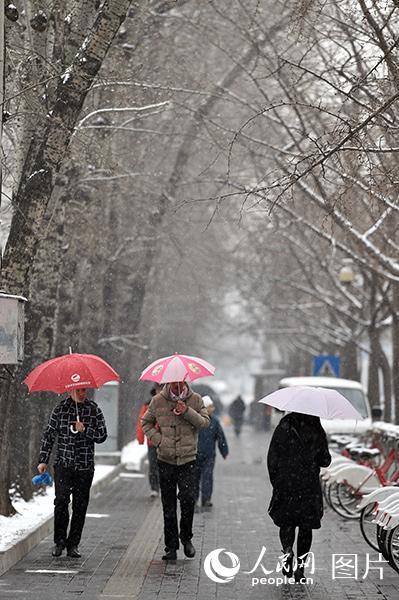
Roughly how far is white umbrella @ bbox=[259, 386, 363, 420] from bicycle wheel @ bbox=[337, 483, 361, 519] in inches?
257

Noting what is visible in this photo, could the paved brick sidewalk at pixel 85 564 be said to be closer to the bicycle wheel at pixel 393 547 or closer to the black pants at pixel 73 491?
the black pants at pixel 73 491

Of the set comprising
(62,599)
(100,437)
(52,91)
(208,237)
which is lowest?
(62,599)

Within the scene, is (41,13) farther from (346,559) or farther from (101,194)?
(101,194)

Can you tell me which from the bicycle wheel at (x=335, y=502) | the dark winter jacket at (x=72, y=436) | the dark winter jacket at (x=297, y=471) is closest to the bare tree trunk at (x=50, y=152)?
the dark winter jacket at (x=72, y=436)

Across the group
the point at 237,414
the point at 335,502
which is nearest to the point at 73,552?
the point at 335,502

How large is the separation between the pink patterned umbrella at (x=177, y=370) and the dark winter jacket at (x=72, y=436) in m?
0.65

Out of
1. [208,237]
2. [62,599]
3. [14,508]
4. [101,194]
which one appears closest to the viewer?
[62,599]

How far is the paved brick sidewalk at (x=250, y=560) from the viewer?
1102 centimetres

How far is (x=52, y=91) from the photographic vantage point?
52.5 feet

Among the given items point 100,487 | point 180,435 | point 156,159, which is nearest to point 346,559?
point 180,435

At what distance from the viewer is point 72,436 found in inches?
504

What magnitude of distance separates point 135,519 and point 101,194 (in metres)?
9.72

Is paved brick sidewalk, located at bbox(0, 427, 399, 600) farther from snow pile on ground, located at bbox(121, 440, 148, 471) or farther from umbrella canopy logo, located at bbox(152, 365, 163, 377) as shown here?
snow pile on ground, located at bbox(121, 440, 148, 471)

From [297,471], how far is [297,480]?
77mm
